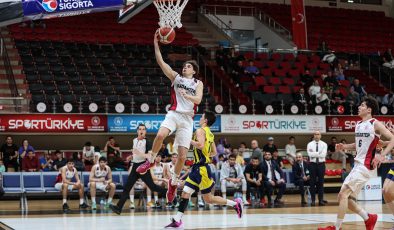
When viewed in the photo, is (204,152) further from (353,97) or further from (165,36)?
(353,97)

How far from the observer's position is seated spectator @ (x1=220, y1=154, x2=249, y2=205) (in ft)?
54.8

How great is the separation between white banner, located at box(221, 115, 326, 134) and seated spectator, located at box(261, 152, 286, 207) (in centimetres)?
484

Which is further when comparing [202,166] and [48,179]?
[48,179]

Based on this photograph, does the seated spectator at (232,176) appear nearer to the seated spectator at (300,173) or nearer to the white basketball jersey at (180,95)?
the seated spectator at (300,173)

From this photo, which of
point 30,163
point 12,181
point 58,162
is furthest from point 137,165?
point 30,163

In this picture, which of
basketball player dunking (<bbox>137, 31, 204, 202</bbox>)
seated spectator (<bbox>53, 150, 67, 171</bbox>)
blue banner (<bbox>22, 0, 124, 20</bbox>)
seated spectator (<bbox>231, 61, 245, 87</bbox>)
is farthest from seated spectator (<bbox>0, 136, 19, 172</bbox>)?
basketball player dunking (<bbox>137, 31, 204, 202</bbox>)

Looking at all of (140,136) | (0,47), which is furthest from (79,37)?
(140,136)

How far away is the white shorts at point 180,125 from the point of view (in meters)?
8.58

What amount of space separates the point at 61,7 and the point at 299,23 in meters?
14.1

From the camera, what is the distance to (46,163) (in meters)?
18.5

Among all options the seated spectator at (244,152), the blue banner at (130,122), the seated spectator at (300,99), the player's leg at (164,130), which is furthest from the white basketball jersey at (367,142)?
the seated spectator at (300,99)

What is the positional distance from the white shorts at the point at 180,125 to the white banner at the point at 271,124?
13.1m

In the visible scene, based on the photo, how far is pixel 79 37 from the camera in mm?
26078

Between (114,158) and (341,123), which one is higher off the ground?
(341,123)
